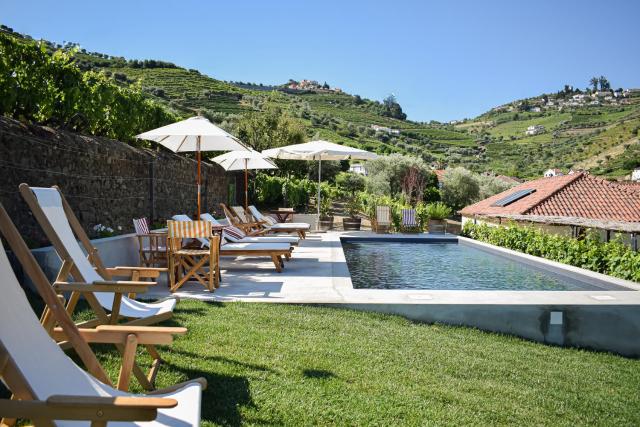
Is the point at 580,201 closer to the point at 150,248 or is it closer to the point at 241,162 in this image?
the point at 241,162

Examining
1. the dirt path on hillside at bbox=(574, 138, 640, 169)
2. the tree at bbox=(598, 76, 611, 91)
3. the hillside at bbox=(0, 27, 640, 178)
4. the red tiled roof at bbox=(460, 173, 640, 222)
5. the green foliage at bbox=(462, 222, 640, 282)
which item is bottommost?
the green foliage at bbox=(462, 222, 640, 282)

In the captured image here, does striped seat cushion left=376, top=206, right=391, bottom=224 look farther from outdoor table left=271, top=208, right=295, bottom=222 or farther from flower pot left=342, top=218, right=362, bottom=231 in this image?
outdoor table left=271, top=208, right=295, bottom=222

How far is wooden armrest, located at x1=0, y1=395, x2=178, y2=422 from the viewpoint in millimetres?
1570

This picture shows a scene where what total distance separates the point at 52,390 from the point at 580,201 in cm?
1990

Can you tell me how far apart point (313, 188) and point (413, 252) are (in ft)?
40.8

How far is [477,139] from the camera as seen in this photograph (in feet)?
288

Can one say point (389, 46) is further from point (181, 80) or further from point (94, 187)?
point (181, 80)

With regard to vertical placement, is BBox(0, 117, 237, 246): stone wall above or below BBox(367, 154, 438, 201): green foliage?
below

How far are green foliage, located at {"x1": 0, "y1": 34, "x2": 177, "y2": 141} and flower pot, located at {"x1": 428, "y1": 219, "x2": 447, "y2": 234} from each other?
953 cm

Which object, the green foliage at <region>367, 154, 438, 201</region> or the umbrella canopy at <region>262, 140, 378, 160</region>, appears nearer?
the umbrella canopy at <region>262, 140, 378, 160</region>

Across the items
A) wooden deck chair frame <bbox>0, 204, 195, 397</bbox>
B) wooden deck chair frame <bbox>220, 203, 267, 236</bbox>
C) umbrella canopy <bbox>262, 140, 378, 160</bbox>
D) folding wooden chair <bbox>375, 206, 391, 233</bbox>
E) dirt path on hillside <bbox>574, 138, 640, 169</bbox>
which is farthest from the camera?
dirt path on hillside <bbox>574, 138, 640, 169</bbox>

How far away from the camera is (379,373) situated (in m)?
3.82

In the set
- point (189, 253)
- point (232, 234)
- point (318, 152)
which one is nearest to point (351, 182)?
point (318, 152)

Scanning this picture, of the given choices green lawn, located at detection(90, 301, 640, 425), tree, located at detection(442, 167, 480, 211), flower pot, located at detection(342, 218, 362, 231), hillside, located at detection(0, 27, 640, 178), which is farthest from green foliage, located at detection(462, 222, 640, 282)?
hillside, located at detection(0, 27, 640, 178)
